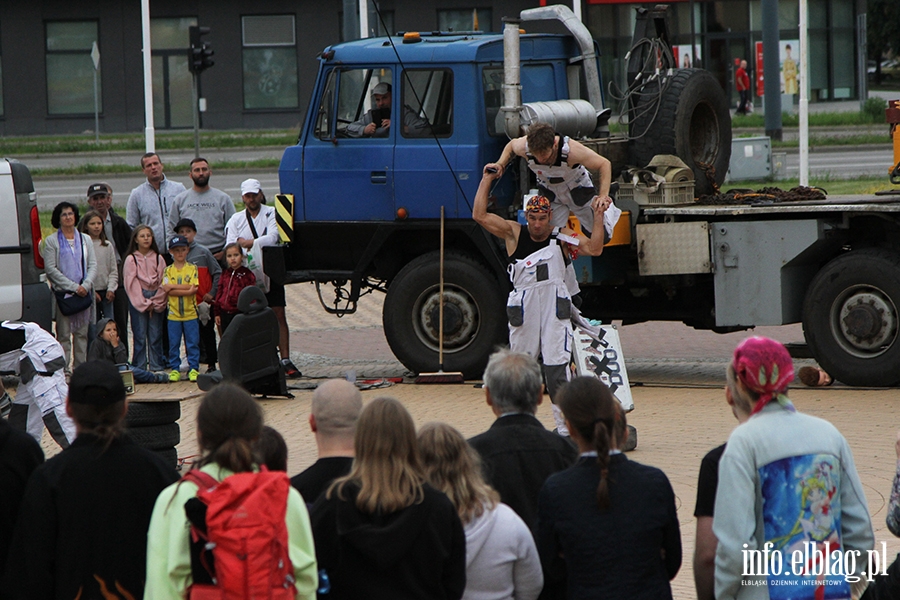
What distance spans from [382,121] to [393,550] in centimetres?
841

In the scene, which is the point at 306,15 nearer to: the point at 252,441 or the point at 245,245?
the point at 245,245

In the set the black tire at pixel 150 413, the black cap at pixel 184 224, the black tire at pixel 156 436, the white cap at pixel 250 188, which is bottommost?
the black tire at pixel 156 436

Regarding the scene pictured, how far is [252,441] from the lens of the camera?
4312 mm

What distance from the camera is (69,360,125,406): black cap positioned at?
451 cm

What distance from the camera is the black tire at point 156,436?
790cm

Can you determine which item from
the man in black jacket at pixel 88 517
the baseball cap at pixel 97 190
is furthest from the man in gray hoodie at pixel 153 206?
the man in black jacket at pixel 88 517

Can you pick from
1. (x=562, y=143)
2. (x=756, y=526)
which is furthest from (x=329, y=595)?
(x=562, y=143)

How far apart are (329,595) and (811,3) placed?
138 ft

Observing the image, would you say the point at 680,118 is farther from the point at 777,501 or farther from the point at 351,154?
the point at 777,501

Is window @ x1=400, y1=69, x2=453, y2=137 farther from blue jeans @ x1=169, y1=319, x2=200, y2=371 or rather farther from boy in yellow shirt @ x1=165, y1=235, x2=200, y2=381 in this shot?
blue jeans @ x1=169, y1=319, x2=200, y2=371

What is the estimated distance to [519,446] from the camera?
492 cm

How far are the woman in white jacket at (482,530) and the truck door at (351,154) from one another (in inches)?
310

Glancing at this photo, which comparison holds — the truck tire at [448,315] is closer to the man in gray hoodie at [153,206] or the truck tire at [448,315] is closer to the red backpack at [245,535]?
the man in gray hoodie at [153,206]

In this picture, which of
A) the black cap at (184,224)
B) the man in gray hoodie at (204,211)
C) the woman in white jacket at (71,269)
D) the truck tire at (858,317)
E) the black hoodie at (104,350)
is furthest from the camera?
the man in gray hoodie at (204,211)
